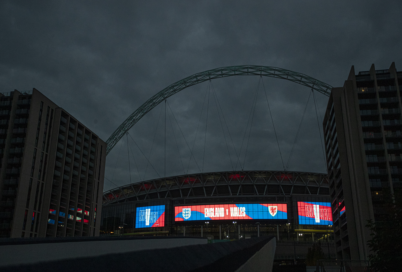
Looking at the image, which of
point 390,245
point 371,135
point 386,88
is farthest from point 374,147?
point 390,245

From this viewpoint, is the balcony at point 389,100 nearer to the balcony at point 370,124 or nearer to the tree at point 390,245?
the balcony at point 370,124

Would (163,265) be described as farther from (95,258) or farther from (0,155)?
(0,155)

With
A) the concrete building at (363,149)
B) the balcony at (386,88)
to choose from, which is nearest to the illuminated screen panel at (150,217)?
the concrete building at (363,149)

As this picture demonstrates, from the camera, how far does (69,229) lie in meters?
108

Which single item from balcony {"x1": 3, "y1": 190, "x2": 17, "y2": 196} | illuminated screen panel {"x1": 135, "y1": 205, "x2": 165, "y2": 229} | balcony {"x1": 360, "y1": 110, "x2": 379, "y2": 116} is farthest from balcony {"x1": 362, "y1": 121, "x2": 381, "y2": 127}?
balcony {"x1": 3, "y1": 190, "x2": 17, "y2": 196}

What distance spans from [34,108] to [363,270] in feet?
301

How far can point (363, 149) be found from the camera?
7738 centimetres

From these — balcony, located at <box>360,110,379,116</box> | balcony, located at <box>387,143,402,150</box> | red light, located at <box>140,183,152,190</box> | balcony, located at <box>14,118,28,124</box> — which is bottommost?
balcony, located at <box>387,143,402,150</box>

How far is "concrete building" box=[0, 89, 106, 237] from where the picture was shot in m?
88.7

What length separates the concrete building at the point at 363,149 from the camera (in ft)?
246

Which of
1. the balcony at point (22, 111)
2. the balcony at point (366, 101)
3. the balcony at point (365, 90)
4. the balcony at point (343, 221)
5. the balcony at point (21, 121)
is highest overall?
the balcony at point (365, 90)

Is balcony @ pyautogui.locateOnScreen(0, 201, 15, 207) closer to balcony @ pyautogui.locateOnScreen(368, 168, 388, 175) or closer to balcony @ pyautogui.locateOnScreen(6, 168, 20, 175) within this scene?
balcony @ pyautogui.locateOnScreen(6, 168, 20, 175)

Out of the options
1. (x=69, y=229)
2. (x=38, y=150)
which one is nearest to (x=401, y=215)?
(x=38, y=150)

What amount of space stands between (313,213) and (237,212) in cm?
2560
